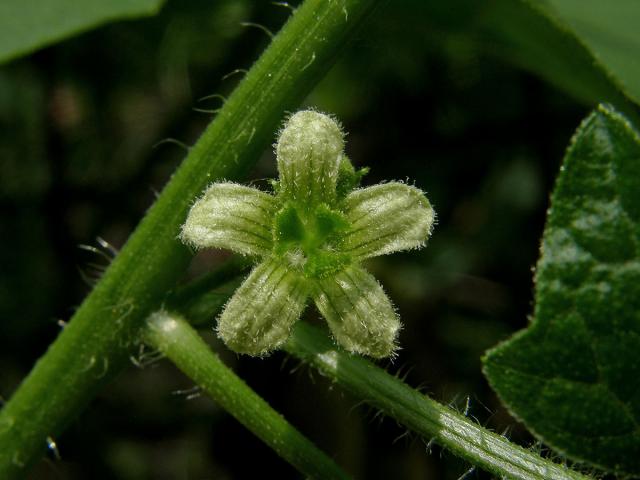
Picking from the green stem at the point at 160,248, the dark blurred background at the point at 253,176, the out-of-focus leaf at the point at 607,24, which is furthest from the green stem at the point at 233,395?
the dark blurred background at the point at 253,176

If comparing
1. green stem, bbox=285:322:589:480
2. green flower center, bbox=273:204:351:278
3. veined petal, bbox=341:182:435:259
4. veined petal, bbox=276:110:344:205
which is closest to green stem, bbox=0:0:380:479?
veined petal, bbox=276:110:344:205

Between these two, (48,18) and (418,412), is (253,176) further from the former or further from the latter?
(418,412)

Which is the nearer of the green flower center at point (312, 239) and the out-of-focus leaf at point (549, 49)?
the green flower center at point (312, 239)

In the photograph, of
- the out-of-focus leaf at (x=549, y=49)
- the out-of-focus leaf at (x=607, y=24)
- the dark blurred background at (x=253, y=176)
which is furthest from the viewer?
the dark blurred background at (x=253, y=176)

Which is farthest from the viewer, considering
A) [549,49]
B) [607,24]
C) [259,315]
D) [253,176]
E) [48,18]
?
[253,176]

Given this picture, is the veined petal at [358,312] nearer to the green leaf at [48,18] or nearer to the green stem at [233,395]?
the green stem at [233,395]

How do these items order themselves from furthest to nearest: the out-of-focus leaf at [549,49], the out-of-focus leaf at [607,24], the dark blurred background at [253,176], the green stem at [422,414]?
the dark blurred background at [253,176] < the out-of-focus leaf at [607,24] < the out-of-focus leaf at [549,49] < the green stem at [422,414]

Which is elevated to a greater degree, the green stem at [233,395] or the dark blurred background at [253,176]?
the green stem at [233,395]

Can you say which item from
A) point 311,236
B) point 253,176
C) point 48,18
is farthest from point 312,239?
point 253,176

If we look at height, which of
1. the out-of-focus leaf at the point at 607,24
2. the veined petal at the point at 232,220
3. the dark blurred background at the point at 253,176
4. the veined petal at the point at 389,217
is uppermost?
the out-of-focus leaf at the point at 607,24
